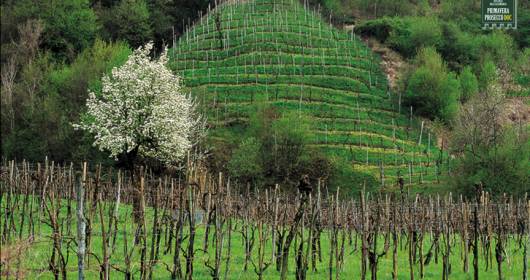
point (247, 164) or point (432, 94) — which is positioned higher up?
point (432, 94)

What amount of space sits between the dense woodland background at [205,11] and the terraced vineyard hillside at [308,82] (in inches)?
168

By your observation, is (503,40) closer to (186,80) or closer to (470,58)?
(470,58)

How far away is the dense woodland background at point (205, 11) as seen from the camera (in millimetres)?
77062

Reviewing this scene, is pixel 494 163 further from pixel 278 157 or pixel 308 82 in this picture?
pixel 308 82

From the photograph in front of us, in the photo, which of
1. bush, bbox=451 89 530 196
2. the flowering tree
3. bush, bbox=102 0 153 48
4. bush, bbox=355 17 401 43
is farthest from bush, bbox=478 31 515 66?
the flowering tree

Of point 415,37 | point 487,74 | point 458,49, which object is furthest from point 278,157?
point 458,49

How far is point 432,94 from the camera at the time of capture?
326 ft

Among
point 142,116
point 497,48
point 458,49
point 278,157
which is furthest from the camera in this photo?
point 497,48

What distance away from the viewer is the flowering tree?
49.7 m

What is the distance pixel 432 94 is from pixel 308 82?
50.5 feet

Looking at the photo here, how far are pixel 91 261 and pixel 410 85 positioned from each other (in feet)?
249

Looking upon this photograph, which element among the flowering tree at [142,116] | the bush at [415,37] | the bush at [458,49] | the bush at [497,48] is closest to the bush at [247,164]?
the flowering tree at [142,116]

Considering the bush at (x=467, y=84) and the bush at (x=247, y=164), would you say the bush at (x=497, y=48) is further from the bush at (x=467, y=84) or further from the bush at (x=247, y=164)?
the bush at (x=247, y=164)

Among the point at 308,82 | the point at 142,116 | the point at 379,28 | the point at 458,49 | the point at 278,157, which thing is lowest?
the point at 278,157
